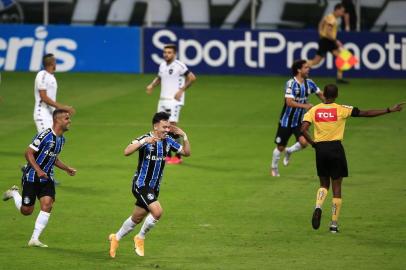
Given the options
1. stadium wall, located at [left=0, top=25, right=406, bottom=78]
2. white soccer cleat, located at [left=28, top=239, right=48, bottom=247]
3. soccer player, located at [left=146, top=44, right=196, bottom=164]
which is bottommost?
stadium wall, located at [left=0, top=25, right=406, bottom=78]

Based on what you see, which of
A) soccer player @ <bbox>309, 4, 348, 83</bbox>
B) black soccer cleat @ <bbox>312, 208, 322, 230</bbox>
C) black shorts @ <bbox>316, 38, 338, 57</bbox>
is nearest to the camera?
black soccer cleat @ <bbox>312, 208, 322, 230</bbox>

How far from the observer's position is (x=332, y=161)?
16.4 metres

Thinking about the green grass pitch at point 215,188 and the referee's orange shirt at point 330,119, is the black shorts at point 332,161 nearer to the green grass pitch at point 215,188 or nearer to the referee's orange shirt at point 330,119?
the referee's orange shirt at point 330,119

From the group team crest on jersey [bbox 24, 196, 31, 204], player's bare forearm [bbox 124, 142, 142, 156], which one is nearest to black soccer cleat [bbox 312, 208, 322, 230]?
player's bare forearm [bbox 124, 142, 142, 156]

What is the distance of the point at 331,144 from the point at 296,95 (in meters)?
4.10

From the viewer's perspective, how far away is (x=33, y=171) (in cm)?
1546

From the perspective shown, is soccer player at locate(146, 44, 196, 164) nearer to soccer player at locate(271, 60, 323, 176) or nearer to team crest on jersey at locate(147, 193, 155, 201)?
soccer player at locate(271, 60, 323, 176)

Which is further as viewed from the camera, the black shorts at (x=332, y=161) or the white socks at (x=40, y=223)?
the black shorts at (x=332, y=161)

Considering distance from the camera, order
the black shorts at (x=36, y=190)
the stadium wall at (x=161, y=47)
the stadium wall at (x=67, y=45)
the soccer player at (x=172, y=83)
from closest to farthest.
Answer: the black shorts at (x=36, y=190)
the soccer player at (x=172, y=83)
the stadium wall at (x=161, y=47)
the stadium wall at (x=67, y=45)

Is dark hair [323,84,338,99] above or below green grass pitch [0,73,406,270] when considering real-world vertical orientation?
above

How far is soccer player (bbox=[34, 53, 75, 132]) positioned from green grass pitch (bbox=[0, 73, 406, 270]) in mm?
1291

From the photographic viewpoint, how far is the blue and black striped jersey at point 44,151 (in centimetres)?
1548

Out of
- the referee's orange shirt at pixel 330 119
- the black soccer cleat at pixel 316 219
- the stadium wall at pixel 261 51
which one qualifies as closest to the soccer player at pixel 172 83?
the referee's orange shirt at pixel 330 119

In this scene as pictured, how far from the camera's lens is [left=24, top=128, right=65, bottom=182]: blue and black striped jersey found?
15.5m
